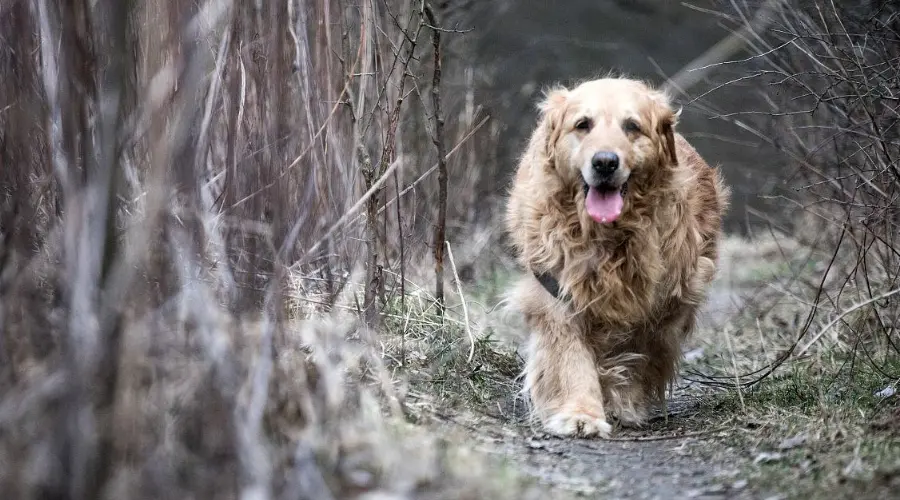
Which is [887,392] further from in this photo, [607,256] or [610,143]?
[610,143]

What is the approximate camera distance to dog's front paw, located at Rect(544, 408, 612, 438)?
159 inches

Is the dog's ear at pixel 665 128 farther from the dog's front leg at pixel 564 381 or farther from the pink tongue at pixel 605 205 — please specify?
the dog's front leg at pixel 564 381

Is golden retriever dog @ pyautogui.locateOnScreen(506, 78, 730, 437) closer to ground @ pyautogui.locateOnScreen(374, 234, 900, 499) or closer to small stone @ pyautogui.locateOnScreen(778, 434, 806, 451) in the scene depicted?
ground @ pyautogui.locateOnScreen(374, 234, 900, 499)

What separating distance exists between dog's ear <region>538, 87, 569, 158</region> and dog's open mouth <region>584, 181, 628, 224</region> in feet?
1.02

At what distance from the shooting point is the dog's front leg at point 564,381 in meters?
4.09

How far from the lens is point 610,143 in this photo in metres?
4.18

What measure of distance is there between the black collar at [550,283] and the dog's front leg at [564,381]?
0.38 ft

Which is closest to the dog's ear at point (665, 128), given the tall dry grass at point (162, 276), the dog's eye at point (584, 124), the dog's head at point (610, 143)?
the dog's head at point (610, 143)

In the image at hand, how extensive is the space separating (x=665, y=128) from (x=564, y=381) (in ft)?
4.04

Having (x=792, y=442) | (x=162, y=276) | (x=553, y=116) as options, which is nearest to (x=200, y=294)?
(x=162, y=276)

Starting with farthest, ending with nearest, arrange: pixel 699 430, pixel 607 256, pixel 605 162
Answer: pixel 607 256
pixel 605 162
pixel 699 430

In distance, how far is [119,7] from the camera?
212 centimetres

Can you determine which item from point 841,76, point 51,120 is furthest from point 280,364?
point 841,76

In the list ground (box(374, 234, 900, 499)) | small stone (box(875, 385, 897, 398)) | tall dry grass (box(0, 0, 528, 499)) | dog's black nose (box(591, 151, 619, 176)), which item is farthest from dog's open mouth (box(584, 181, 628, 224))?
tall dry grass (box(0, 0, 528, 499))
